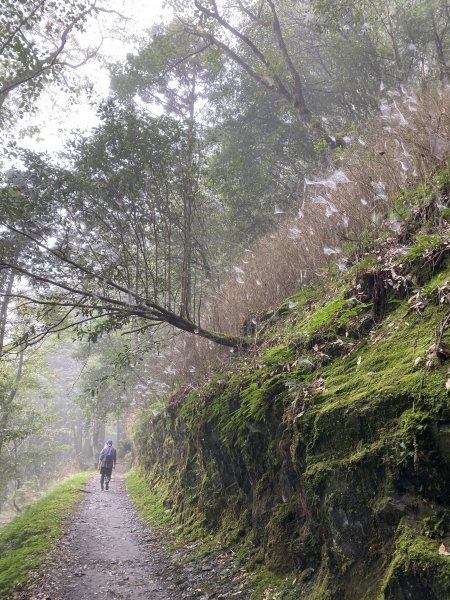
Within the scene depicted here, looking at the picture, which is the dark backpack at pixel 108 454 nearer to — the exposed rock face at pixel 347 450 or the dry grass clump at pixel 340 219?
the dry grass clump at pixel 340 219

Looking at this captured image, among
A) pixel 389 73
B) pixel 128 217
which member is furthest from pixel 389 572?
pixel 389 73

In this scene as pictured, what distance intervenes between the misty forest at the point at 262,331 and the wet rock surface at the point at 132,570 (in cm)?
4

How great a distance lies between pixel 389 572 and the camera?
246cm

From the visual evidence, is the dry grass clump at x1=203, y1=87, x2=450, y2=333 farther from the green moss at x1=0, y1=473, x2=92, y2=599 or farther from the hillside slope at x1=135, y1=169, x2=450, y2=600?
the green moss at x1=0, y1=473, x2=92, y2=599

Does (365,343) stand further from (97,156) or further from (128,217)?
(97,156)

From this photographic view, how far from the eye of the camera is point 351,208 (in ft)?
20.4

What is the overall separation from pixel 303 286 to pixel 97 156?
13.8ft

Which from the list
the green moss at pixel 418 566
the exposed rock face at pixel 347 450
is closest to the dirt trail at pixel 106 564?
the exposed rock face at pixel 347 450

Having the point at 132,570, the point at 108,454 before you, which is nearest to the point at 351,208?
the point at 132,570

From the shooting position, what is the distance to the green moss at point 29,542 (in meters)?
6.39

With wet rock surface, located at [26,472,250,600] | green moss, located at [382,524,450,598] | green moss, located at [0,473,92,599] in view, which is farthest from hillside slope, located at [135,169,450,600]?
green moss, located at [0,473,92,599]

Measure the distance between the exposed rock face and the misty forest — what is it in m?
0.02

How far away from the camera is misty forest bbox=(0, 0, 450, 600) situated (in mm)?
2947

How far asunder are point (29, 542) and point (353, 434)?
811cm
